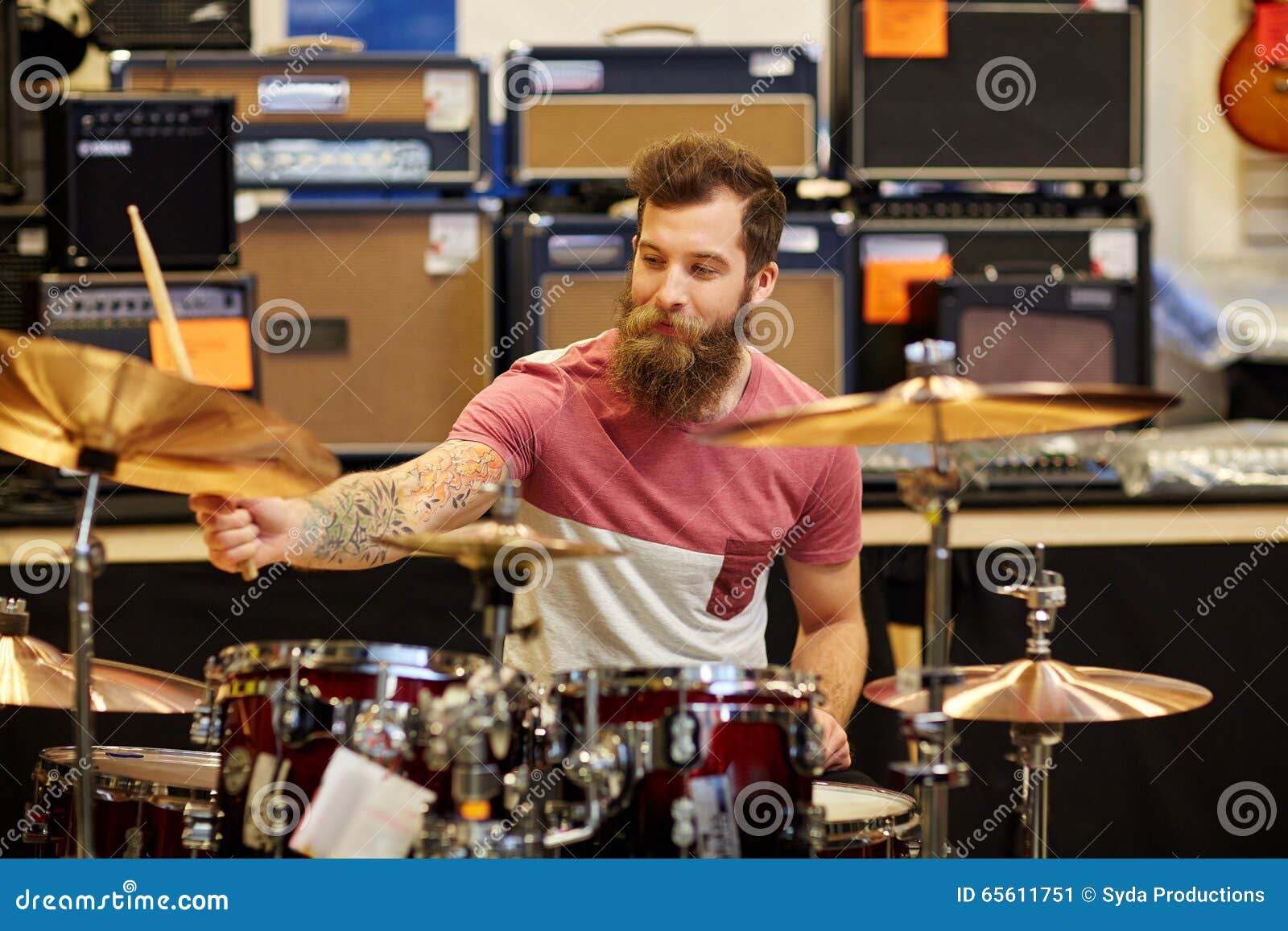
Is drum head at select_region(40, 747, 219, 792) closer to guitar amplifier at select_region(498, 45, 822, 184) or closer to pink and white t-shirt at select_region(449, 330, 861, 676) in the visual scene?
pink and white t-shirt at select_region(449, 330, 861, 676)

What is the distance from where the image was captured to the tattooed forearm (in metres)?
1.83

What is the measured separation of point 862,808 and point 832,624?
52 cm

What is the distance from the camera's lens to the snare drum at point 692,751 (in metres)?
1.55

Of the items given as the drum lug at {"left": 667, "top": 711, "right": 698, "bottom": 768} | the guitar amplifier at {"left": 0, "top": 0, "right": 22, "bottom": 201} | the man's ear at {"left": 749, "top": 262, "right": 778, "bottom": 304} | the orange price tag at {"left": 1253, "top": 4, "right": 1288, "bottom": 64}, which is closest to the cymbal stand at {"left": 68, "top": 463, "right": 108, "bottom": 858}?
the drum lug at {"left": 667, "top": 711, "right": 698, "bottom": 768}

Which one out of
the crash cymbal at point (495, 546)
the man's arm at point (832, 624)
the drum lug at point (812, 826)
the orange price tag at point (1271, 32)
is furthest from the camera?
the orange price tag at point (1271, 32)

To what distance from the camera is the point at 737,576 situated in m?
2.20

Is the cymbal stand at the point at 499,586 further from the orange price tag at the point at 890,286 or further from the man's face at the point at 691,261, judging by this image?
the orange price tag at the point at 890,286

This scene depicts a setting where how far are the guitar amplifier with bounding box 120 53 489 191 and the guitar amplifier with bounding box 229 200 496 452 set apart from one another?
0.09 metres

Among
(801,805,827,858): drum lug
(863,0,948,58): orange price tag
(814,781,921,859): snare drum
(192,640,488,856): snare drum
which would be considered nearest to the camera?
(192,640,488,856): snare drum

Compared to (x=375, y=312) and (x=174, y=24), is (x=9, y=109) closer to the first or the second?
(x=174, y=24)

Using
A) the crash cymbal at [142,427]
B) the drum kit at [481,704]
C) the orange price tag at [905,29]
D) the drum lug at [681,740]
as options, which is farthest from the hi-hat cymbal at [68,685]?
the orange price tag at [905,29]

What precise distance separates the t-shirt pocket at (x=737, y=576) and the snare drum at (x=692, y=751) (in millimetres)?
590

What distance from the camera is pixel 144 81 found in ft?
10.5
